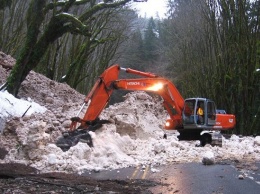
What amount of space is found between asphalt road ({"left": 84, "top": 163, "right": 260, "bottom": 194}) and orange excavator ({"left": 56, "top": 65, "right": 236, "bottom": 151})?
135 inches

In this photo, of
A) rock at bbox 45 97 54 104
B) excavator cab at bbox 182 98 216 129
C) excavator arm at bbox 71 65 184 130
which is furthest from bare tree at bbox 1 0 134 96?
excavator cab at bbox 182 98 216 129

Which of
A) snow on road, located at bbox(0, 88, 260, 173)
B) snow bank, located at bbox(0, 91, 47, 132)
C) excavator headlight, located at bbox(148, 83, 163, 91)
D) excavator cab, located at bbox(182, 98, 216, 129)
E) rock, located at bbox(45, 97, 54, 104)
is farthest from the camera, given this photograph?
rock, located at bbox(45, 97, 54, 104)

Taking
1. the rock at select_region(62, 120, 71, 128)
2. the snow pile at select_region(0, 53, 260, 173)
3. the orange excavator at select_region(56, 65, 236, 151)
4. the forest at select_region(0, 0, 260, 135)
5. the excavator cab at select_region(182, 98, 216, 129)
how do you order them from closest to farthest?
the snow pile at select_region(0, 53, 260, 173) → the rock at select_region(62, 120, 71, 128) → the orange excavator at select_region(56, 65, 236, 151) → the excavator cab at select_region(182, 98, 216, 129) → the forest at select_region(0, 0, 260, 135)

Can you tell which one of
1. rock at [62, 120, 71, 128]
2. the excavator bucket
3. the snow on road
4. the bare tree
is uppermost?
the bare tree

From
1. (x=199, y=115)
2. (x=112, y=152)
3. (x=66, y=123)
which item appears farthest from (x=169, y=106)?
(x=112, y=152)

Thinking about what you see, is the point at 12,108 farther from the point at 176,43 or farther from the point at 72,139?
the point at 176,43

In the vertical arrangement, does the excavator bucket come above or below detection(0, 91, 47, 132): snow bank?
below

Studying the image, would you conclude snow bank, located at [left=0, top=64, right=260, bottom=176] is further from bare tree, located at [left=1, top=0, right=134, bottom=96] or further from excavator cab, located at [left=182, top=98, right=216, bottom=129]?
bare tree, located at [left=1, top=0, right=134, bottom=96]

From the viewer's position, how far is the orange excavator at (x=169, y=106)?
13.4m

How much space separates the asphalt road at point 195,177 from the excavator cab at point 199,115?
4.01 meters

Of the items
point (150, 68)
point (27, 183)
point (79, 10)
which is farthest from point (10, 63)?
point (150, 68)

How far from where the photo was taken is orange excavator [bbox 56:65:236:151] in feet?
44.0

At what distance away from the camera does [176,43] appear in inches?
1329

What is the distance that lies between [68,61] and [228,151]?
60.9 feet
